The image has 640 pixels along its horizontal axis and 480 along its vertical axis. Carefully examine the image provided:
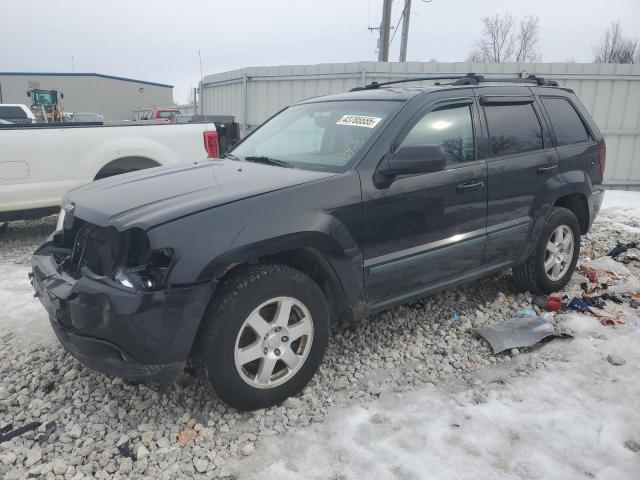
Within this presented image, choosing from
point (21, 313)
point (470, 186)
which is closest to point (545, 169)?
point (470, 186)

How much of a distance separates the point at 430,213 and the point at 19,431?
104 inches

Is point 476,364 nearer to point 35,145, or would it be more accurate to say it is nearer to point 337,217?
point 337,217

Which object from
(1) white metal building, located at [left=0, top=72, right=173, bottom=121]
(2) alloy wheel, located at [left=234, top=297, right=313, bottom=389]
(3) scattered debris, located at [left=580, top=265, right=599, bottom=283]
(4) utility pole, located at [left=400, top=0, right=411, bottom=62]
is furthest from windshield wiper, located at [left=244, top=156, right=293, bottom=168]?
(1) white metal building, located at [left=0, top=72, right=173, bottom=121]

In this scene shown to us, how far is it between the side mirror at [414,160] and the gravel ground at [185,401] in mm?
1295

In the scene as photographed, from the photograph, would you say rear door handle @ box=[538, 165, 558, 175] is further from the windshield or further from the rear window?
the rear window

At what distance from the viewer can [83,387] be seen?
9.90ft

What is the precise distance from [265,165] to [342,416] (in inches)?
65.8

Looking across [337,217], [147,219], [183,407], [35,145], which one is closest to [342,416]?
[183,407]

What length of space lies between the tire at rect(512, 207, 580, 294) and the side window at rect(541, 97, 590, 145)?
631mm

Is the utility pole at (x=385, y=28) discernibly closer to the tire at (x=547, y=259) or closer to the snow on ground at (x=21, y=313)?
the tire at (x=547, y=259)

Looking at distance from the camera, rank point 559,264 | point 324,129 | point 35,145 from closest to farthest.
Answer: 1. point 324,129
2. point 559,264
3. point 35,145

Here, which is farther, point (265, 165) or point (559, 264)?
point (559, 264)

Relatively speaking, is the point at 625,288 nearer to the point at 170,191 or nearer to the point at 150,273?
the point at 170,191

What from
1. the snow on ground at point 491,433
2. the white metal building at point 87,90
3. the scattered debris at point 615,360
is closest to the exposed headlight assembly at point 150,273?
the snow on ground at point 491,433
